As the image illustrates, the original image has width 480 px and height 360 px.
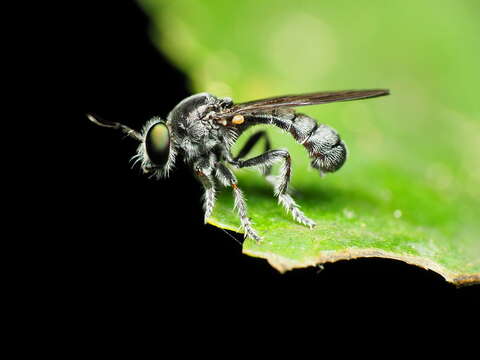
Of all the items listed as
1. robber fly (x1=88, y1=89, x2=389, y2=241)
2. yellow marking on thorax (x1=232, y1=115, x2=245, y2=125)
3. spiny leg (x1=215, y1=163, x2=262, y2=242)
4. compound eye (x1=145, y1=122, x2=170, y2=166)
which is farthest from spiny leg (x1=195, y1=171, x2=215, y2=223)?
yellow marking on thorax (x1=232, y1=115, x2=245, y2=125)

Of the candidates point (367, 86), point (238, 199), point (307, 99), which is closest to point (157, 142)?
point (238, 199)

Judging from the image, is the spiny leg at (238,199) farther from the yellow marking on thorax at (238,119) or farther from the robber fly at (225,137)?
the yellow marking on thorax at (238,119)

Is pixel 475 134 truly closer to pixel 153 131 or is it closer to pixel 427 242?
pixel 427 242

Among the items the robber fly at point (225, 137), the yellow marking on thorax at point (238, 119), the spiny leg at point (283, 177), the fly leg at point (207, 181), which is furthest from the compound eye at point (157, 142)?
the spiny leg at point (283, 177)

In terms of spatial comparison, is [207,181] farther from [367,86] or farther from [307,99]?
[367,86]

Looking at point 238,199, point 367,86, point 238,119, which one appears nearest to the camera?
point 238,199

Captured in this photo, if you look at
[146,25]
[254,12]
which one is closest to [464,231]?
[254,12]
